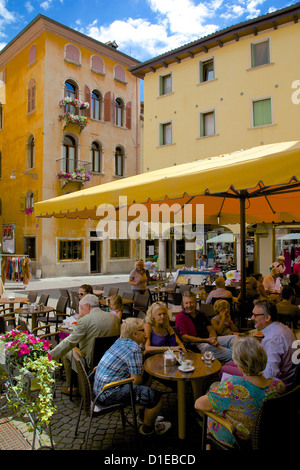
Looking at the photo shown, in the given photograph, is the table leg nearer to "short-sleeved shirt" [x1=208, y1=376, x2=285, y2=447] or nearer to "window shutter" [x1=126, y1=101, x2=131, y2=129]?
"short-sleeved shirt" [x1=208, y1=376, x2=285, y2=447]

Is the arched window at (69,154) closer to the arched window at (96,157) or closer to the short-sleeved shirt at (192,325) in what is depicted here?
the arched window at (96,157)

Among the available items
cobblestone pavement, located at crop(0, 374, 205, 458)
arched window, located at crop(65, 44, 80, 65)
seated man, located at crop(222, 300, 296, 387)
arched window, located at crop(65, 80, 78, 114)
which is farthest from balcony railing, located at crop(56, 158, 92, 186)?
seated man, located at crop(222, 300, 296, 387)

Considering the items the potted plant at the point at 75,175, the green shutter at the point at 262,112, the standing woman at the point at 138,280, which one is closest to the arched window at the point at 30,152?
the potted plant at the point at 75,175

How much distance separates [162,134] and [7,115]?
13.2 meters

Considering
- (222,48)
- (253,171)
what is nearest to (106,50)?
(222,48)

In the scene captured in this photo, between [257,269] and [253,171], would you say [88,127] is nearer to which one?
[257,269]

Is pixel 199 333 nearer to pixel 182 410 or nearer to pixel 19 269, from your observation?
pixel 182 410

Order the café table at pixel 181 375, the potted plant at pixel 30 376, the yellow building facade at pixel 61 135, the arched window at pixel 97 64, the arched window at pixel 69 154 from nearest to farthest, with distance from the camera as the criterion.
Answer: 1. the potted plant at pixel 30 376
2. the café table at pixel 181 375
3. the yellow building facade at pixel 61 135
4. the arched window at pixel 69 154
5. the arched window at pixel 97 64

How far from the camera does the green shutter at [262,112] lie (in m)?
16.2

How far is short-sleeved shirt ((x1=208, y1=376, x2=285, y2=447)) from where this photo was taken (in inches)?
98.7

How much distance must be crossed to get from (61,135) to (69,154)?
1.37 m

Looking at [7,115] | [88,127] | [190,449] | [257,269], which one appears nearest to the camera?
[190,449]

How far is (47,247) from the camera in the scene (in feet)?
70.4

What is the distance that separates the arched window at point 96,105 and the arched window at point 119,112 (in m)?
1.61
